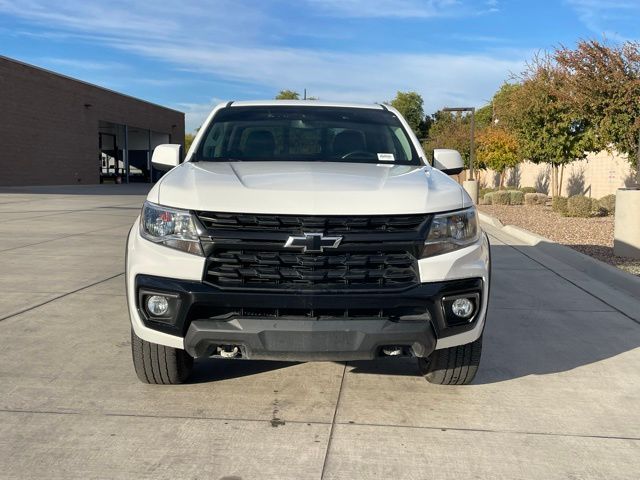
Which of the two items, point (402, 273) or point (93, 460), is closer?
point (93, 460)

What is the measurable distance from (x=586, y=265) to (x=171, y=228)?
7.10 meters

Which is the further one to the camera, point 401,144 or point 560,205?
point 560,205

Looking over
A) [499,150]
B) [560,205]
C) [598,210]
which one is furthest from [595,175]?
[560,205]

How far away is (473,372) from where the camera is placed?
4.04 m

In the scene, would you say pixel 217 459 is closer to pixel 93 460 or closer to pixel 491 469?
pixel 93 460

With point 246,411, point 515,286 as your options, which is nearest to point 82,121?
point 515,286

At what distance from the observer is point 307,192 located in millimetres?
3424

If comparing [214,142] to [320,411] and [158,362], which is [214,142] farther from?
[320,411]

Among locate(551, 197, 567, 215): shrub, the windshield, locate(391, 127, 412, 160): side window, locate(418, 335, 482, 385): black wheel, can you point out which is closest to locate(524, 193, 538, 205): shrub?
locate(551, 197, 567, 215): shrub

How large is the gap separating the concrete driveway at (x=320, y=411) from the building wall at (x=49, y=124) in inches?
1101

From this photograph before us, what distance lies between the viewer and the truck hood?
336 cm

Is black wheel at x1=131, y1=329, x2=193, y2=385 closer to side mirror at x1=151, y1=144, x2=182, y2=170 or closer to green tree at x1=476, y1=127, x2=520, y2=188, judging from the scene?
side mirror at x1=151, y1=144, x2=182, y2=170

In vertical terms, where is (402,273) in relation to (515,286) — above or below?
above

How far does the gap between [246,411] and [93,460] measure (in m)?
0.92
